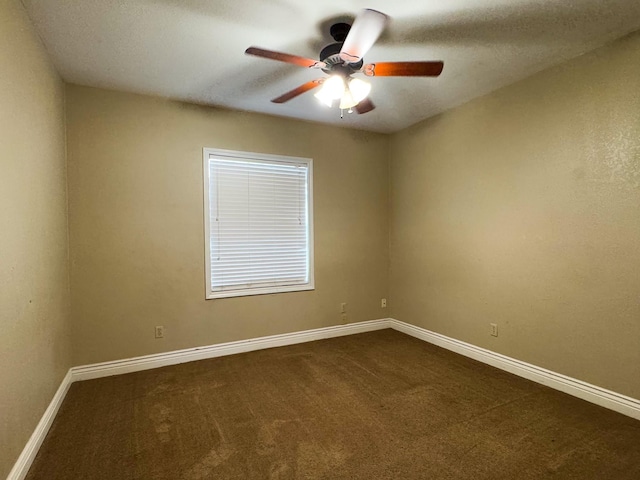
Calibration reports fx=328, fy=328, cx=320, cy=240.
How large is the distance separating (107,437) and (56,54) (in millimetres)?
2755

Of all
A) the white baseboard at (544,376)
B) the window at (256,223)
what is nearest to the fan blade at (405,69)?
the window at (256,223)

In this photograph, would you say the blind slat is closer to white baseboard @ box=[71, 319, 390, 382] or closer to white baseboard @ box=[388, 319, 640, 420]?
white baseboard @ box=[71, 319, 390, 382]

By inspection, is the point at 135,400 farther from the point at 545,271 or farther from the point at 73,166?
the point at 545,271

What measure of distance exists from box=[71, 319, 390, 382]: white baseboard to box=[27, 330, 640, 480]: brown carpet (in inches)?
4.3

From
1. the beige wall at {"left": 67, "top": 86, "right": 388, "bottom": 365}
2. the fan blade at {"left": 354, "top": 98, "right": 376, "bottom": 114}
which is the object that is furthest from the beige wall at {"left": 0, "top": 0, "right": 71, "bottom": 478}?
the fan blade at {"left": 354, "top": 98, "right": 376, "bottom": 114}

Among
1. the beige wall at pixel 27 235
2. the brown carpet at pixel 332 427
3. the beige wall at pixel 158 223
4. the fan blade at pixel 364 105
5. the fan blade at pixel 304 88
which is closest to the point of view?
the beige wall at pixel 27 235

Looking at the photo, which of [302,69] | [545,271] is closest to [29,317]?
[302,69]

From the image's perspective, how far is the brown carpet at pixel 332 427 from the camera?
183 cm

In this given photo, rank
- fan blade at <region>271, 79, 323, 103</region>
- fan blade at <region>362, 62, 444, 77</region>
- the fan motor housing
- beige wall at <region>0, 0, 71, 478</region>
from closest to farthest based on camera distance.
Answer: beige wall at <region>0, 0, 71, 478</region>
fan blade at <region>362, 62, 444, 77</region>
the fan motor housing
fan blade at <region>271, 79, 323, 103</region>

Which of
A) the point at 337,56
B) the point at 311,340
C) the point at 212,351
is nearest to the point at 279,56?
the point at 337,56

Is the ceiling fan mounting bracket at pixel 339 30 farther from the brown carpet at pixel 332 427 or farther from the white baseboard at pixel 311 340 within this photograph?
the white baseboard at pixel 311 340

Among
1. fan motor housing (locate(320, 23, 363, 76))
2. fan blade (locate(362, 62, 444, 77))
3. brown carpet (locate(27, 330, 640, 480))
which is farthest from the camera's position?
fan motor housing (locate(320, 23, 363, 76))

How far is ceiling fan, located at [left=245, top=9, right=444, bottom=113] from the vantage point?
5.76 feet

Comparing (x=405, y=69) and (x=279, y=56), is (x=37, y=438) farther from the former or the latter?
(x=405, y=69)
